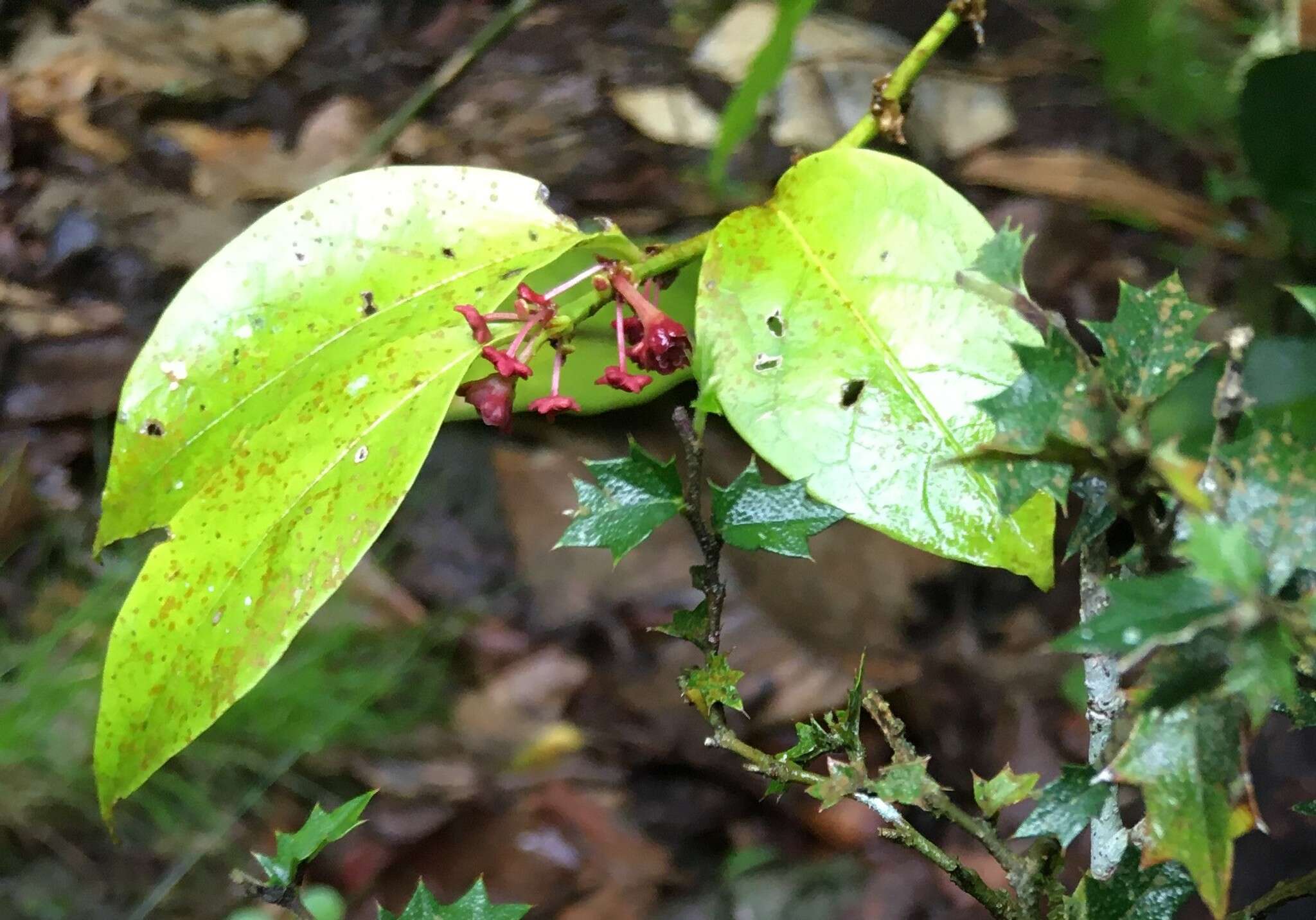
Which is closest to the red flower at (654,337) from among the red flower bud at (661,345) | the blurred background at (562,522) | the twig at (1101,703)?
the red flower bud at (661,345)

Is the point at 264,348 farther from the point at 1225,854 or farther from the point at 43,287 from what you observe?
the point at 43,287

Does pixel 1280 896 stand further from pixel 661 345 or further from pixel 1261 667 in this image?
pixel 661 345

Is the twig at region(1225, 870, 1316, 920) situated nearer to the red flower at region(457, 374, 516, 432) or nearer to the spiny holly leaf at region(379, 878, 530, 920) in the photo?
the spiny holly leaf at region(379, 878, 530, 920)

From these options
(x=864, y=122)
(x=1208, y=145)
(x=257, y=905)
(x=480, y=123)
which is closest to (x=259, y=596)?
(x=864, y=122)

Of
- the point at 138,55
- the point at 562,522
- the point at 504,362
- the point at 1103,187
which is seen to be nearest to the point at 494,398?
the point at 504,362

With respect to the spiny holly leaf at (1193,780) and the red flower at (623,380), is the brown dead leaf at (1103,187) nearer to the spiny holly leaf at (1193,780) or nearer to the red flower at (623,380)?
the red flower at (623,380)

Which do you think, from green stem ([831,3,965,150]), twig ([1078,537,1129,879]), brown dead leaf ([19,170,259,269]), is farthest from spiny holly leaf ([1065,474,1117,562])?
brown dead leaf ([19,170,259,269])
